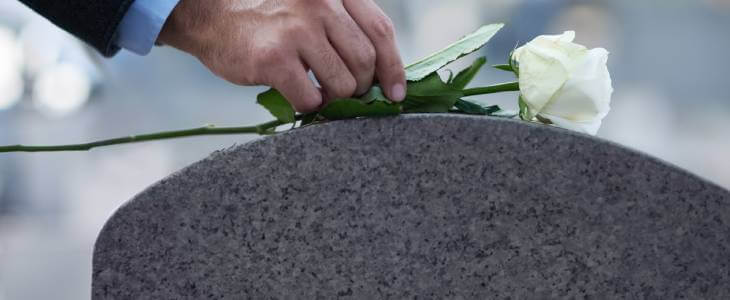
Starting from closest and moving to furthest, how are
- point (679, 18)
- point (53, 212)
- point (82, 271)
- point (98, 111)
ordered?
point (82, 271) → point (53, 212) → point (98, 111) → point (679, 18)

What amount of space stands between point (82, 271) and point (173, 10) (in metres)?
2.62

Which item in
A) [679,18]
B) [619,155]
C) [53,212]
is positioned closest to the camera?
[619,155]

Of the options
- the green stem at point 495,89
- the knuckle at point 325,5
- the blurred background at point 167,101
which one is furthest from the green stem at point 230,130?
the blurred background at point 167,101

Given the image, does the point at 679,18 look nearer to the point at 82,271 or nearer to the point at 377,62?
the point at 82,271

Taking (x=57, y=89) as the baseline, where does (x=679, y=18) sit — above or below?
above

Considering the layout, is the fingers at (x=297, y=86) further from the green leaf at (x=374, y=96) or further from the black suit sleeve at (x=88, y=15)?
the black suit sleeve at (x=88, y=15)

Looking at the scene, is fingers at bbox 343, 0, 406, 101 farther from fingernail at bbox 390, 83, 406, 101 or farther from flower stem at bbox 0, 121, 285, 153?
flower stem at bbox 0, 121, 285, 153

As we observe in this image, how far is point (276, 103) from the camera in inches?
32.7

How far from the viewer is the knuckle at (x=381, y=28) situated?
79 centimetres

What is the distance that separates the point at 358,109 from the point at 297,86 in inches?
2.2

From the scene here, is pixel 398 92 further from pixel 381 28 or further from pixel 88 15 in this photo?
pixel 88 15

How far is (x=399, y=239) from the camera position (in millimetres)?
798

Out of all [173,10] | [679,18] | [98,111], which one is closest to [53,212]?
[98,111]

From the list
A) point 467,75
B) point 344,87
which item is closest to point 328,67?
point 344,87
